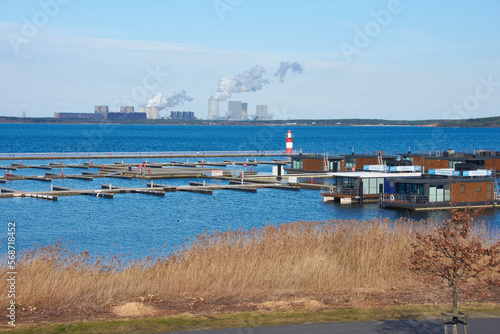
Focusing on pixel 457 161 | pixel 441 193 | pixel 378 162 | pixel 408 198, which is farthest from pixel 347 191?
pixel 457 161

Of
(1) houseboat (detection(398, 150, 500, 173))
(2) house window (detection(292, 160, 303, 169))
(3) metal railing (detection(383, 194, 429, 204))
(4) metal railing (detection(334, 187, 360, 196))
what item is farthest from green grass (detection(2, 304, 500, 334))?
(2) house window (detection(292, 160, 303, 169))

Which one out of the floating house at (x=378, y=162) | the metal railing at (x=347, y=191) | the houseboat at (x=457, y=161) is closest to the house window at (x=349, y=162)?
the floating house at (x=378, y=162)

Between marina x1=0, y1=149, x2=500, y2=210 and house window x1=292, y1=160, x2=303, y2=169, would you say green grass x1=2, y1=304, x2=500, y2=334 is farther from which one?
house window x1=292, y1=160, x2=303, y2=169

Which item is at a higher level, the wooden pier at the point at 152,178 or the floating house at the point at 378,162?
the floating house at the point at 378,162

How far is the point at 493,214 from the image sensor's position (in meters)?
50.6

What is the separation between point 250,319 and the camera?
14.5 metres

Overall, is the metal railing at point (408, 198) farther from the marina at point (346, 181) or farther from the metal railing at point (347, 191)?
the metal railing at point (347, 191)

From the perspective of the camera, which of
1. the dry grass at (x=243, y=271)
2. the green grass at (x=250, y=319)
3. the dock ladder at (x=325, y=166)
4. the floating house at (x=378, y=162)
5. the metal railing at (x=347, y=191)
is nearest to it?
the green grass at (x=250, y=319)

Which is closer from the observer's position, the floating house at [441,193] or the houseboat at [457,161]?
the floating house at [441,193]

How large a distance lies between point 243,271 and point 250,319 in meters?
3.92

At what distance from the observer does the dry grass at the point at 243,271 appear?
54.1 feet

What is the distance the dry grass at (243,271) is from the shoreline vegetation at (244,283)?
1.1 inches

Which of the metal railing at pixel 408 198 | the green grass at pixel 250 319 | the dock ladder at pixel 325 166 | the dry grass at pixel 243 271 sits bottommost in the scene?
the metal railing at pixel 408 198

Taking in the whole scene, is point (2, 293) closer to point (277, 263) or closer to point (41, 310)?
point (41, 310)
